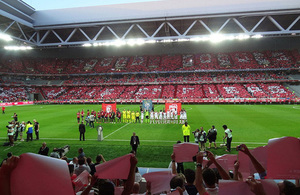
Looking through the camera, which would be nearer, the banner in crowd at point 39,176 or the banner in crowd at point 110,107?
the banner in crowd at point 39,176

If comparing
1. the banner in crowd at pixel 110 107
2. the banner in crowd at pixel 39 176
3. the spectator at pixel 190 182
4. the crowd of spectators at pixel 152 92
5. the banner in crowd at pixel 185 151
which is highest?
the crowd of spectators at pixel 152 92

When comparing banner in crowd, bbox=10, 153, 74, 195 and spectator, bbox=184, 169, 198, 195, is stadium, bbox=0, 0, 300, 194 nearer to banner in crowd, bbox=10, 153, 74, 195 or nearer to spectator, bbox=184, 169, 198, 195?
spectator, bbox=184, 169, 198, 195

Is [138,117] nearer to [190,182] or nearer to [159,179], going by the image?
[159,179]

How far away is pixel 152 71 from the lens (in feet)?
185

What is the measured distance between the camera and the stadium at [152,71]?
16.9m

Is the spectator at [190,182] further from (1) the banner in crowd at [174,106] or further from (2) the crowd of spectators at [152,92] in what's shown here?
(2) the crowd of spectators at [152,92]

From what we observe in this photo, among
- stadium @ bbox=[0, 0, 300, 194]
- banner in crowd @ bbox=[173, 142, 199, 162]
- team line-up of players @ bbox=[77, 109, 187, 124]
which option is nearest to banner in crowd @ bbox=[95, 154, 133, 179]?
banner in crowd @ bbox=[173, 142, 199, 162]

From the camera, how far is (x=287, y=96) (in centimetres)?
3994

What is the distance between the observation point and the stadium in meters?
16.9

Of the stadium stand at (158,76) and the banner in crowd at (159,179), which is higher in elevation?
the stadium stand at (158,76)

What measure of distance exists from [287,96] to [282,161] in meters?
45.3

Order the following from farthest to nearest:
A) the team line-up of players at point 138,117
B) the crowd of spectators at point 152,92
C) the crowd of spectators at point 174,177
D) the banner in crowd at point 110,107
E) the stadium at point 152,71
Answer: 1. the crowd of spectators at point 152,92
2. the banner in crowd at point 110,107
3. the team line-up of players at point 138,117
4. the stadium at point 152,71
5. the crowd of spectators at point 174,177

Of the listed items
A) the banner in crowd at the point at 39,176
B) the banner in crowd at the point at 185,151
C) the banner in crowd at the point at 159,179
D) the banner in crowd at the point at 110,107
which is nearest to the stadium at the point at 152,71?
the banner in crowd at the point at 110,107

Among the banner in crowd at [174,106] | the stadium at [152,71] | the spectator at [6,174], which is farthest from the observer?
the banner in crowd at [174,106]
